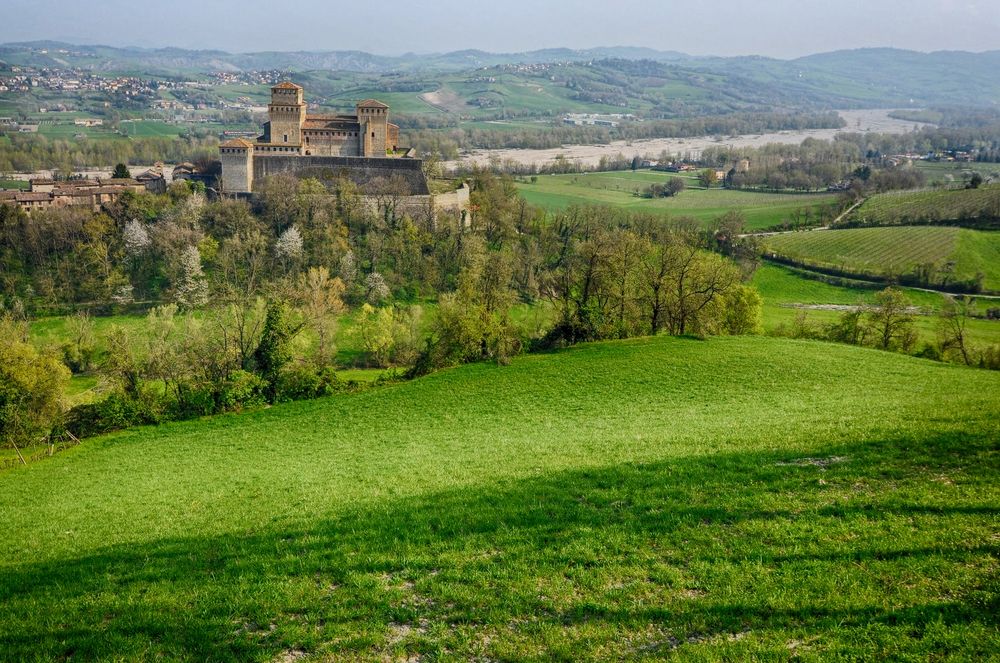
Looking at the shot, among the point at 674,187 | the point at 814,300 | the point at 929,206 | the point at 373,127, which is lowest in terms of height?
the point at 814,300

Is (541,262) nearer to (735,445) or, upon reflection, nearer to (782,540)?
(735,445)

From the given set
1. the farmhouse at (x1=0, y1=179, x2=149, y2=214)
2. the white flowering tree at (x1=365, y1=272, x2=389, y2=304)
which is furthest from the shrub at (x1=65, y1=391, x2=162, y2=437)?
the farmhouse at (x1=0, y1=179, x2=149, y2=214)

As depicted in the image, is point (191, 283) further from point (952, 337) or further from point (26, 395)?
point (952, 337)

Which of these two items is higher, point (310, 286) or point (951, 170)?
point (951, 170)

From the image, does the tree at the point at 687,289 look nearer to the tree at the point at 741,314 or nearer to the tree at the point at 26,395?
the tree at the point at 741,314

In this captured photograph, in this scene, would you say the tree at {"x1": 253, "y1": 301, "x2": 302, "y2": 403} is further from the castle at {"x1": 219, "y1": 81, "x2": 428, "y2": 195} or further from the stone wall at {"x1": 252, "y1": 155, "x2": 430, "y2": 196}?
the stone wall at {"x1": 252, "y1": 155, "x2": 430, "y2": 196}

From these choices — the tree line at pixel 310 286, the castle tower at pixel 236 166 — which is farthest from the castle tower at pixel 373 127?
the castle tower at pixel 236 166

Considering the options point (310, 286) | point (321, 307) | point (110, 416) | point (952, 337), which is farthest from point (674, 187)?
point (110, 416)

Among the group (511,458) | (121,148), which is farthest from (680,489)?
(121,148)
